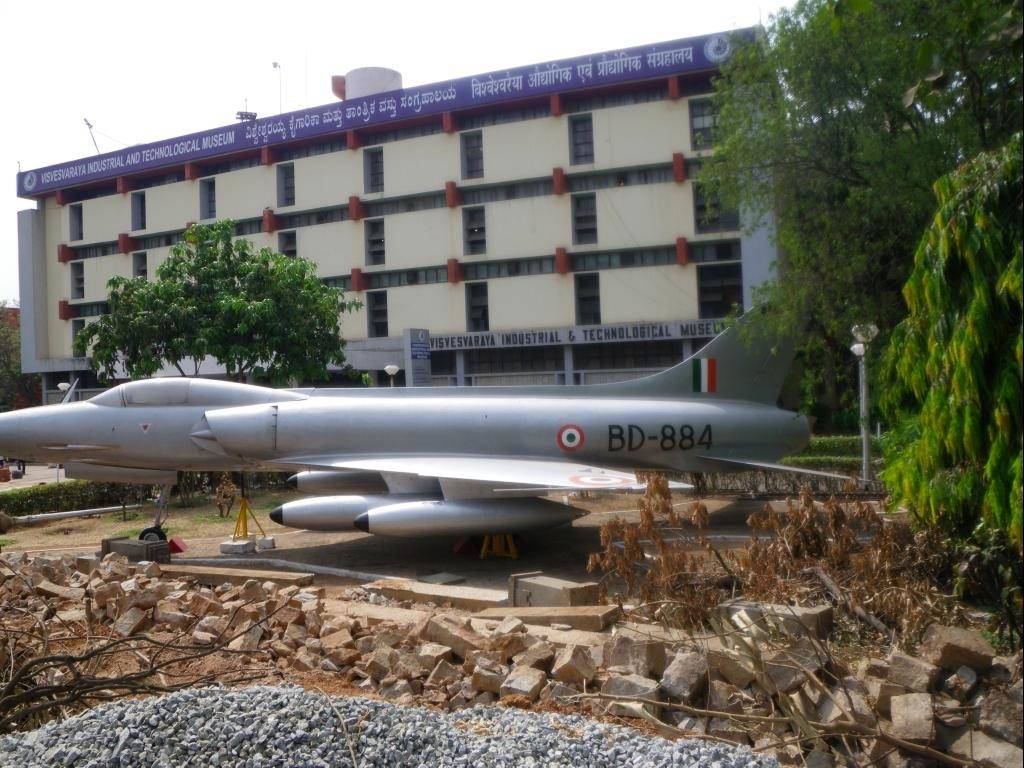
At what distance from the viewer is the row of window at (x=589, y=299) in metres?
35.9

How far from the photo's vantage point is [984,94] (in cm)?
751

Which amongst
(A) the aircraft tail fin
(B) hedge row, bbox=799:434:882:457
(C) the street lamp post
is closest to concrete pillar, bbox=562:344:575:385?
(B) hedge row, bbox=799:434:882:457

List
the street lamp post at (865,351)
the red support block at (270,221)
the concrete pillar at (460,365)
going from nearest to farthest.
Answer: the street lamp post at (865,351)
the concrete pillar at (460,365)
the red support block at (270,221)

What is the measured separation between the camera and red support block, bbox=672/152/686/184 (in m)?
34.8

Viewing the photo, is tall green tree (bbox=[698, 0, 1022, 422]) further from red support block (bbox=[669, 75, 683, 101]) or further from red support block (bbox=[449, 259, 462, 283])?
red support block (bbox=[449, 259, 462, 283])


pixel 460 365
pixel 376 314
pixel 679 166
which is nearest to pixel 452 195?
pixel 376 314

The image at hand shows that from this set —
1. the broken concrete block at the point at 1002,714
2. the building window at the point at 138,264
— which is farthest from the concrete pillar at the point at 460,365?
the broken concrete block at the point at 1002,714

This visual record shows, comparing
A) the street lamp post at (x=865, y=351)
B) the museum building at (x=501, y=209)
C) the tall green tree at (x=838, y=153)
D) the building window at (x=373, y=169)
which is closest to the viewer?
the tall green tree at (x=838, y=153)

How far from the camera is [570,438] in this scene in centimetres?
1452

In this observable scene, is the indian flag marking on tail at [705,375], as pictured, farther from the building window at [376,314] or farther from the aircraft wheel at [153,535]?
the building window at [376,314]

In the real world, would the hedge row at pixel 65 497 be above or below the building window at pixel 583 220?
below

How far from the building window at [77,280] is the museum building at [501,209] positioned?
4838 millimetres

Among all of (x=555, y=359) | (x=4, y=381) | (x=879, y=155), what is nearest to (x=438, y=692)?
(x=879, y=155)

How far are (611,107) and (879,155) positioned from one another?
2711 centimetres
